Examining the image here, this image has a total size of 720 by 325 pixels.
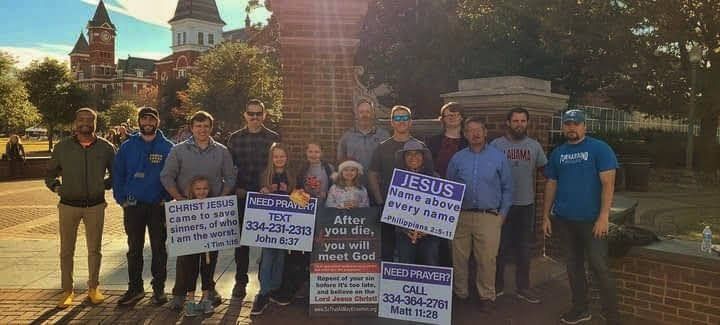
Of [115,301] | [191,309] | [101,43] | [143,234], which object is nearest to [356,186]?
[191,309]

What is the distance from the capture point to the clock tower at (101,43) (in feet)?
332

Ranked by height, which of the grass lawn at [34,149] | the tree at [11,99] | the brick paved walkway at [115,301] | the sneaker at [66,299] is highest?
the tree at [11,99]

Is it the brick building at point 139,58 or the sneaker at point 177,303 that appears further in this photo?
the brick building at point 139,58

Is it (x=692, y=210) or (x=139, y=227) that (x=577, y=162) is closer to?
(x=139, y=227)

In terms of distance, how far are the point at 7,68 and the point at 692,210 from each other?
31.8 metres

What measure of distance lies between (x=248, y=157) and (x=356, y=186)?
50.4 inches

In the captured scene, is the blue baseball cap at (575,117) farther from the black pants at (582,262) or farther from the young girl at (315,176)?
the young girl at (315,176)

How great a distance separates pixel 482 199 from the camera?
4.68m

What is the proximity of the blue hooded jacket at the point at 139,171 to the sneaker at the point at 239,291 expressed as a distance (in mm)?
1224

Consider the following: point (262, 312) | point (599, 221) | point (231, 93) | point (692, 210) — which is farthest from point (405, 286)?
point (231, 93)

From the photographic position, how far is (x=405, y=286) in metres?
4.42

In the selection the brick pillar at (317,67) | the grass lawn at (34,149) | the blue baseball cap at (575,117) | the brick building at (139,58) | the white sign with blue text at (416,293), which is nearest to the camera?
the white sign with blue text at (416,293)

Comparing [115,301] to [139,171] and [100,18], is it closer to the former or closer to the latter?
[139,171]

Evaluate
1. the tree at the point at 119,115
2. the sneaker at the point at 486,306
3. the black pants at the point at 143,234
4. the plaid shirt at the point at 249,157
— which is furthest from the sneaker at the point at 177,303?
the tree at the point at 119,115
